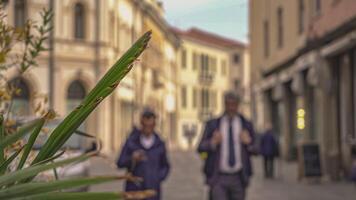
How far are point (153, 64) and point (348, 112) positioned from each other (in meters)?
41.2

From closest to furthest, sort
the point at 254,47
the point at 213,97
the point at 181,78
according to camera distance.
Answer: the point at 254,47
the point at 181,78
the point at 213,97

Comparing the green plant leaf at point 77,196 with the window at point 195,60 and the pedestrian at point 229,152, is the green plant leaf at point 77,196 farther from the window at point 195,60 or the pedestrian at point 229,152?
the window at point 195,60

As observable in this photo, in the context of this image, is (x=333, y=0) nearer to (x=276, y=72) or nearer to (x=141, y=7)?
(x=276, y=72)

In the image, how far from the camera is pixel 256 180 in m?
21.1

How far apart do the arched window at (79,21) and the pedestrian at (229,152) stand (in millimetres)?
35872

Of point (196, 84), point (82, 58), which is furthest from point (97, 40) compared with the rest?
point (196, 84)

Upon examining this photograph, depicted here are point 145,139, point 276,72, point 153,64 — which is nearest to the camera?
point 145,139

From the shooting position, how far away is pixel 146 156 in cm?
786

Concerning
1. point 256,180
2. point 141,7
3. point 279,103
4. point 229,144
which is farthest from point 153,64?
point 229,144

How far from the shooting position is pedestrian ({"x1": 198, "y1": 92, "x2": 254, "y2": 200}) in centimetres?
798

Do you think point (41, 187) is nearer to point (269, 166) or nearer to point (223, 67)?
point (269, 166)

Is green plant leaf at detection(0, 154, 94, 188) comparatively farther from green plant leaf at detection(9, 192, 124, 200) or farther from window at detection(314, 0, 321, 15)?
window at detection(314, 0, 321, 15)

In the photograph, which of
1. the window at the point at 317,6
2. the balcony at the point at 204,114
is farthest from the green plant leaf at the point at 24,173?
the balcony at the point at 204,114

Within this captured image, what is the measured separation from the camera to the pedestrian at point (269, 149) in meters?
21.3
